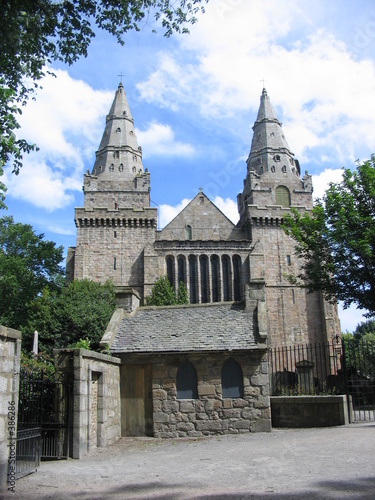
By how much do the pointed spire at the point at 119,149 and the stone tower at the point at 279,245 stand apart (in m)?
11.2

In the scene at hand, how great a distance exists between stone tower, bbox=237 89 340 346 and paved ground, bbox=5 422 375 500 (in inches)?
1064

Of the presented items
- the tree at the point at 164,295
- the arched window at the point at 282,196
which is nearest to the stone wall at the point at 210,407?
the tree at the point at 164,295

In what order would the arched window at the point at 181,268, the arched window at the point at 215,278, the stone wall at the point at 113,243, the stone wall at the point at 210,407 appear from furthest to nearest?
the arched window at the point at 181,268, the arched window at the point at 215,278, the stone wall at the point at 113,243, the stone wall at the point at 210,407

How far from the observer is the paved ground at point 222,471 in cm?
648

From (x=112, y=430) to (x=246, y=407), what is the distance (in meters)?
3.70

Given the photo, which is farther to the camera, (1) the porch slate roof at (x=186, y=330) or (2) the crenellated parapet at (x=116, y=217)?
(2) the crenellated parapet at (x=116, y=217)

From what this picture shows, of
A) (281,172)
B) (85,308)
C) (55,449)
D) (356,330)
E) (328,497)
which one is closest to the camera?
(328,497)

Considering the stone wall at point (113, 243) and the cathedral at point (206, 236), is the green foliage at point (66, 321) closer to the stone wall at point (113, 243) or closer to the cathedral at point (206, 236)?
the cathedral at point (206, 236)

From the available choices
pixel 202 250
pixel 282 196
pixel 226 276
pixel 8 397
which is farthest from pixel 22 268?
pixel 8 397

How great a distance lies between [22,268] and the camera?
38.4 m

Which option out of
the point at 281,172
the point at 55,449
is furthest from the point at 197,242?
the point at 55,449

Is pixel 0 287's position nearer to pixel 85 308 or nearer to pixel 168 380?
pixel 85 308

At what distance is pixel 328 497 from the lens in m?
5.95

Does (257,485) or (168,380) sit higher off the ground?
(168,380)
